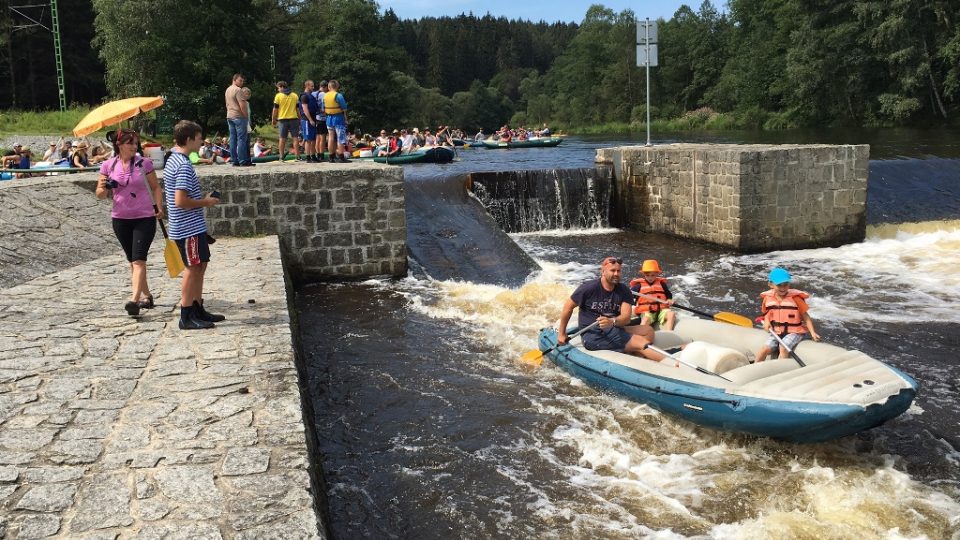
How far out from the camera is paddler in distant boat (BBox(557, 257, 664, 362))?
278 inches

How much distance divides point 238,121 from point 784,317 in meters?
9.01

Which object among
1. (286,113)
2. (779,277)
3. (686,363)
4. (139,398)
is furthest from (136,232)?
(286,113)

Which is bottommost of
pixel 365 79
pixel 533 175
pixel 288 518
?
pixel 288 518

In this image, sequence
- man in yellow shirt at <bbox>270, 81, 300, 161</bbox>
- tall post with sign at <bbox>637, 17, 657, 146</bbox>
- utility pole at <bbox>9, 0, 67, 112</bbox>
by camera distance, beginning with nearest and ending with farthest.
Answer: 1. man in yellow shirt at <bbox>270, 81, 300, 161</bbox>
2. tall post with sign at <bbox>637, 17, 657, 146</bbox>
3. utility pole at <bbox>9, 0, 67, 112</bbox>

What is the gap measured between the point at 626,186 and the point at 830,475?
11.3 metres

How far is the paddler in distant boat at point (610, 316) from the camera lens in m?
7.05

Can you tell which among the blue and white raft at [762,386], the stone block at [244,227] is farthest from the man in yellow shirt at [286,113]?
the blue and white raft at [762,386]

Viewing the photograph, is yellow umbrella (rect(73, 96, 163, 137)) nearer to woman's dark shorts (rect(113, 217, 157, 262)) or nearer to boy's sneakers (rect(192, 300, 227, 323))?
woman's dark shorts (rect(113, 217, 157, 262))

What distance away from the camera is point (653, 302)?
7.68 m

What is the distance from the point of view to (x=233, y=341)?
5977mm

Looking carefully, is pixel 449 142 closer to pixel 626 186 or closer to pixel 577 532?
pixel 626 186

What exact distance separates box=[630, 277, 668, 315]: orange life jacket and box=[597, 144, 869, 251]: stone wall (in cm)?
615

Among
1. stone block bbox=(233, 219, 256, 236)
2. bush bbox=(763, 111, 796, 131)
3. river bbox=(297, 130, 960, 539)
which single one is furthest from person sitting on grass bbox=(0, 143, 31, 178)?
bush bbox=(763, 111, 796, 131)

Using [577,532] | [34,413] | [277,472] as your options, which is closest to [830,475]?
[577,532]
